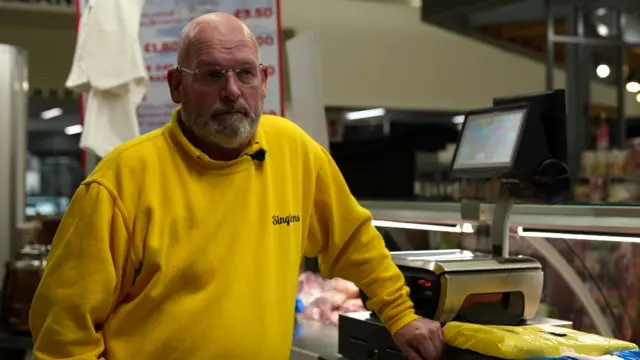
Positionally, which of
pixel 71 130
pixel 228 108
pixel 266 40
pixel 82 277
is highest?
A: pixel 266 40

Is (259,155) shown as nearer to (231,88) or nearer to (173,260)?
(231,88)

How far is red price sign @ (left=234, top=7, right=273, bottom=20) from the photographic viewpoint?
133 inches

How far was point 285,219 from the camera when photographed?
1957 millimetres

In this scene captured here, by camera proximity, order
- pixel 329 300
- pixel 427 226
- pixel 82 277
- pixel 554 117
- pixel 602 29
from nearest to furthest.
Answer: pixel 82 277 → pixel 554 117 → pixel 427 226 → pixel 329 300 → pixel 602 29

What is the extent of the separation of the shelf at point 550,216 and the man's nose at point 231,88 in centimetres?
111

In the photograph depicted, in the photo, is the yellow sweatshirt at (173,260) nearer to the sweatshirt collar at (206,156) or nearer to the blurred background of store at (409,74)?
the sweatshirt collar at (206,156)

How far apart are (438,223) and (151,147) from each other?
4.55ft

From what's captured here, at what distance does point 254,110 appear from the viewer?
184 cm

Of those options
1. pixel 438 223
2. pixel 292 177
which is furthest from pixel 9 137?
pixel 292 177

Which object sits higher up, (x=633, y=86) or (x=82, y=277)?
(x=633, y=86)

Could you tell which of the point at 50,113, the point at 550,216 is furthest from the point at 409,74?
the point at 550,216

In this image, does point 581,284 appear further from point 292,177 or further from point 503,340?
point 292,177

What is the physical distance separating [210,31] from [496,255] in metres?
1.12

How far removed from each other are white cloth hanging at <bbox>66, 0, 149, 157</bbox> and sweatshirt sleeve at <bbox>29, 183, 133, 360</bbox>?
1.34 metres
